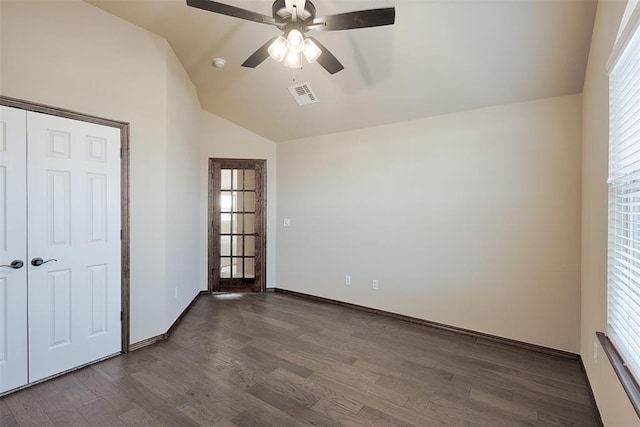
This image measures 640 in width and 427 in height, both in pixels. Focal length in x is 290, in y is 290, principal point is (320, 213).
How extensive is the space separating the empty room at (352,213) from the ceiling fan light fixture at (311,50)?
2cm

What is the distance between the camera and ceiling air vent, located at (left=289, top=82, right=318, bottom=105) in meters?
3.37

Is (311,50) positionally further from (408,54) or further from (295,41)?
(408,54)

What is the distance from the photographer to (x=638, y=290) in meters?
1.33

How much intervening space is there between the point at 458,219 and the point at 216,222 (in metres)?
3.58

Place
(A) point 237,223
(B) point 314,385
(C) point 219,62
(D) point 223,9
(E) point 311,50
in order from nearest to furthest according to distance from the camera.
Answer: (D) point 223,9
(E) point 311,50
(B) point 314,385
(C) point 219,62
(A) point 237,223

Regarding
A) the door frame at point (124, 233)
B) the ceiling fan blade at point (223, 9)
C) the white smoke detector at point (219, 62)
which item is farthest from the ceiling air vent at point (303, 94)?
the door frame at point (124, 233)

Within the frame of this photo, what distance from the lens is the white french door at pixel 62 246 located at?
217cm

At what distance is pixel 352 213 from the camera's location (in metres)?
4.09

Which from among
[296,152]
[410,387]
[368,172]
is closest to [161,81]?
[296,152]

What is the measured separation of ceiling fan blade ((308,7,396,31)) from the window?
1142 mm

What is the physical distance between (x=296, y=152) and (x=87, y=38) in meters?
2.76

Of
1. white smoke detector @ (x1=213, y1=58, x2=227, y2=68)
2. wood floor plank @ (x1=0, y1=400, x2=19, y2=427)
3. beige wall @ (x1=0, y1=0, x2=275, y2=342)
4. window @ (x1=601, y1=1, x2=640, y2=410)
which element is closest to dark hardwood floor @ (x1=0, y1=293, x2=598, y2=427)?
wood floor plank @ (x1=0, y1=400, x2=19, y2=427)

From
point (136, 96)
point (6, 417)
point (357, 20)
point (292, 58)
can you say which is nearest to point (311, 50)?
point (292, 58)

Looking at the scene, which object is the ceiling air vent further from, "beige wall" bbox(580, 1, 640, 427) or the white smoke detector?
"beige wall" bbox(580, 1, 640, 427)
